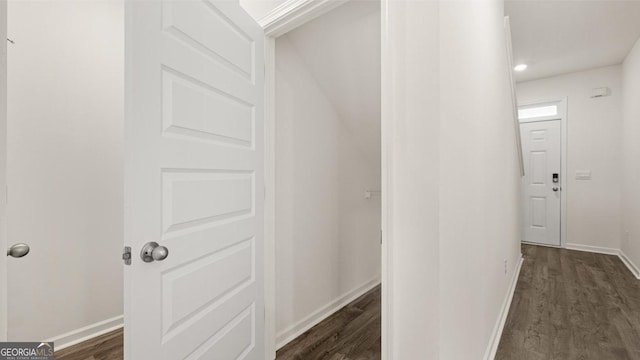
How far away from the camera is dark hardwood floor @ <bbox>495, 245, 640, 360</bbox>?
69.7 inches

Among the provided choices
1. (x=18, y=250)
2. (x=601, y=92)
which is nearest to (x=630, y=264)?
(x=601, y=92)

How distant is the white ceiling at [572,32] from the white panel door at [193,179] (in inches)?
119

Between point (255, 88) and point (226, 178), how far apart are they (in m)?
0.54

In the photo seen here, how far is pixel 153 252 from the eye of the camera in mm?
917

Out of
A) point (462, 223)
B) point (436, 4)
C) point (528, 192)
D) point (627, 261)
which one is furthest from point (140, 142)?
point (528, 192)

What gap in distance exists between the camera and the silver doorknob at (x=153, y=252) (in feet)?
2.96

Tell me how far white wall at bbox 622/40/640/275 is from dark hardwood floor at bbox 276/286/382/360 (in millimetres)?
3251

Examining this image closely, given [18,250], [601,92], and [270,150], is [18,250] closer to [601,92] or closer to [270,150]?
[270,150]

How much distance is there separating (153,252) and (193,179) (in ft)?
0.99

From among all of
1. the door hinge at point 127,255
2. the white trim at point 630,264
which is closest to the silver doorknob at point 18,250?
the door hinge at point 127,255

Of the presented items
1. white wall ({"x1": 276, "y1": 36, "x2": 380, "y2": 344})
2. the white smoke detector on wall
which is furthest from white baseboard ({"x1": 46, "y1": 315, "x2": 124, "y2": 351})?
the white smoke detector on wall

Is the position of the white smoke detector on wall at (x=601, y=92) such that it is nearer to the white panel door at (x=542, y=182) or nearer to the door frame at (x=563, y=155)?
the door frame at (x=563, y=155)

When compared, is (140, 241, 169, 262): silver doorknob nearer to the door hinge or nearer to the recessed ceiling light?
the door hinge

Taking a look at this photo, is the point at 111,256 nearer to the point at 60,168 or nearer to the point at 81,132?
the point at 60,168
